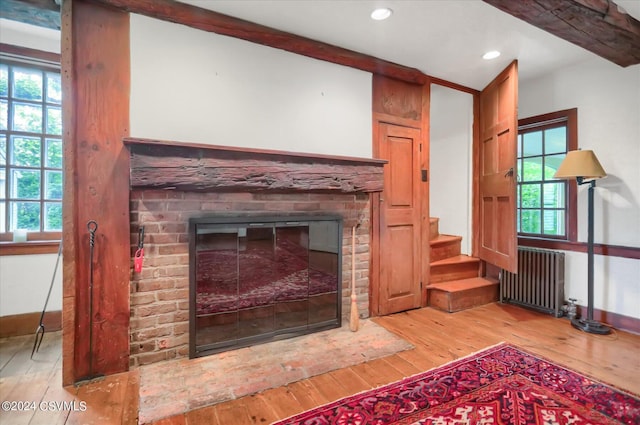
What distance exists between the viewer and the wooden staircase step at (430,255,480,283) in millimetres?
→ 3541

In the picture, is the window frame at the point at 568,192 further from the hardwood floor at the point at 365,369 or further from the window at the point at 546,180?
the hardwood floor at the point at 365,369

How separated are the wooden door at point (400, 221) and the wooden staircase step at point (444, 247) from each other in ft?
1.60

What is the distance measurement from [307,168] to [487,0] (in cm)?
153

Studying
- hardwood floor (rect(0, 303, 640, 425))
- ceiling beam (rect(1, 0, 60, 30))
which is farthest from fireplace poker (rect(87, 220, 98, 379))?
ceiling beam (rect(1, 0, 60, 30))

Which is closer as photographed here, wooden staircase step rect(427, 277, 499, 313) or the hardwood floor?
the hardwood floor

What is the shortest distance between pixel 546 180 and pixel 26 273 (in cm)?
521

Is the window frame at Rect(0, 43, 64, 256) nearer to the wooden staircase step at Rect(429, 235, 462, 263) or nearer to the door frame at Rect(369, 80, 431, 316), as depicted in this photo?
the door frame at Rect(369, 80, 431, 316)

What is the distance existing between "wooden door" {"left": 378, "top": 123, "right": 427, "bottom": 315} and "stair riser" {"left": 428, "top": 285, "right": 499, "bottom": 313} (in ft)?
0.61

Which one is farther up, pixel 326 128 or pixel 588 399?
pixel 326 128

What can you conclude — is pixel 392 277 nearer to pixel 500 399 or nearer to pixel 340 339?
pixel 340 339

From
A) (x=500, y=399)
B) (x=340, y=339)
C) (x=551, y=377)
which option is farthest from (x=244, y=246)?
(x=551, y=377)

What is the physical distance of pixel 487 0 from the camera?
183 centimetres

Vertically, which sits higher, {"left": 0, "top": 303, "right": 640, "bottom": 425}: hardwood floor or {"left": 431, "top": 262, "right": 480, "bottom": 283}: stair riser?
{"left": 431, "top": 262, "right": 480, "bottom": 283}: stair riser

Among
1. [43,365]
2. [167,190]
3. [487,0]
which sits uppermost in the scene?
[487,0]
